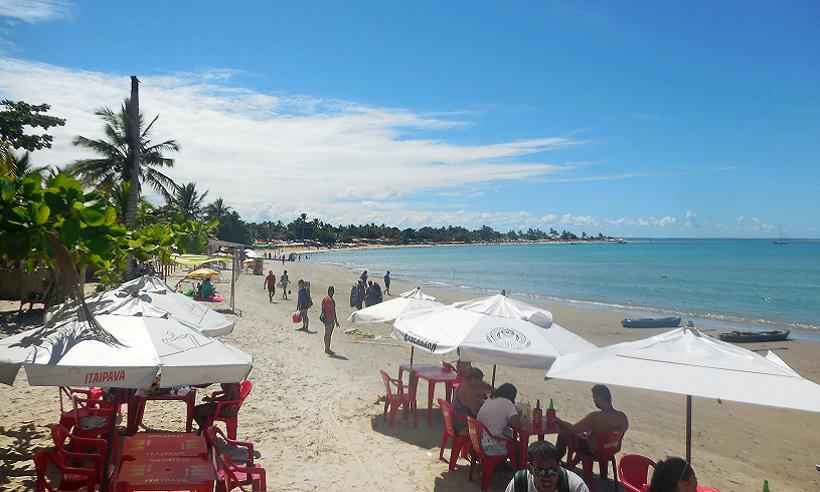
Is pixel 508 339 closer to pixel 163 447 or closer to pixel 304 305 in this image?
pixel 163 447

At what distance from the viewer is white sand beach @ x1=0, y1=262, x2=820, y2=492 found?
614cm

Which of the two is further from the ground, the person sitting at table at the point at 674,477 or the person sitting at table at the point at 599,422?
the person sitting at table at the point at 674,477

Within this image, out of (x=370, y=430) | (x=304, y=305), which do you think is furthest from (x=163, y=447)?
(x=304, y=305)

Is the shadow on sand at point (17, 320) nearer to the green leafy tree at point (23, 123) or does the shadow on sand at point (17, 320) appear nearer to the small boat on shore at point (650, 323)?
the green leafy tree at point (23, 123)

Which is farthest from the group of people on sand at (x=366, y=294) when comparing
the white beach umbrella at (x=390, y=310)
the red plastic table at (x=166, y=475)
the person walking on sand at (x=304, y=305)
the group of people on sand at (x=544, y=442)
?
the red plastic table at (x=166, y=475)

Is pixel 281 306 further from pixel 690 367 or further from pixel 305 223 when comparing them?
pixel 305 223

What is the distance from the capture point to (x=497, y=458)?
5.76 metres

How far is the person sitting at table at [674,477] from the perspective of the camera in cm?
381

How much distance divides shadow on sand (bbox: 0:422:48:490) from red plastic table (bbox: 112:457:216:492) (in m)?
1.48

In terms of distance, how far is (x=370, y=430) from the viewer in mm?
7676

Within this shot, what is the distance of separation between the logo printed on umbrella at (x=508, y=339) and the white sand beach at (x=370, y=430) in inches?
58.2

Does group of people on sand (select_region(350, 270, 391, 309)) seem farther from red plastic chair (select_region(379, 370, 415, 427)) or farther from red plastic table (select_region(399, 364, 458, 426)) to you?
red plastic chair (select_region(379, 370, 415, 427))

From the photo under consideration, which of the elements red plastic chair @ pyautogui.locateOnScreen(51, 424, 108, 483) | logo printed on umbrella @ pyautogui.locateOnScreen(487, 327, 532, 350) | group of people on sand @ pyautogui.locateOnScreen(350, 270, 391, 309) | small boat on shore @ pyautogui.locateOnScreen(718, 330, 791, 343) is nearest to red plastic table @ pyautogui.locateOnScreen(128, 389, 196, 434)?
red plastic chair @ pyautogui.locateOnScreen(51, 424, 108, 483)

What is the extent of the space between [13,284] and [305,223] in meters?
144
